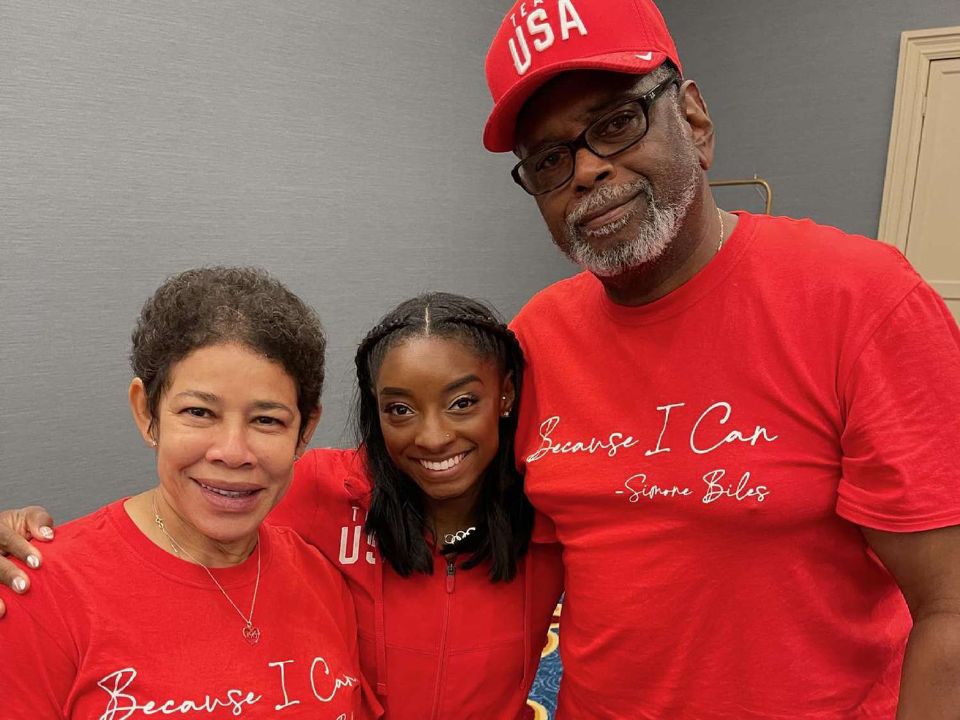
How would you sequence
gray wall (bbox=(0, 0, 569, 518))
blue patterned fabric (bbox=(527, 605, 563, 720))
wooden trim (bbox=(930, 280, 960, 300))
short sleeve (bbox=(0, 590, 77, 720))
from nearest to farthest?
1. short sleeve (bbox=(0, 590, 77, 720))
2. gray wall (bbox=(0, 0, 569, 518))
3. blue patterned fabric (bbox=(527, 605, 563, 720))
4. wooden trim (bbox=(930, 280, 960, 300))

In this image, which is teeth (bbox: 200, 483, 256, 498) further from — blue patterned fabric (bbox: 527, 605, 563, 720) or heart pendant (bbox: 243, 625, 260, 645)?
blue patterned fabric (bbox: 527, 605, 563, 720)

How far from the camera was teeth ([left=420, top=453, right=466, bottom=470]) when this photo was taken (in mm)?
1263

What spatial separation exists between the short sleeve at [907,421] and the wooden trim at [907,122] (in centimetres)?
304

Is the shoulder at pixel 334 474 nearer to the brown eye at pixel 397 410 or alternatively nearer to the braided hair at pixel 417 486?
the braided hair at pixel 417 486

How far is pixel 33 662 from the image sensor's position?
2.73 ft

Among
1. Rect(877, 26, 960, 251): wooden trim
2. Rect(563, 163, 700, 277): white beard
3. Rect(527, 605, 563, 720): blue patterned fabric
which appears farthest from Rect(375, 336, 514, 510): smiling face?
Rect(877, 26, 960, 251): wooden trim

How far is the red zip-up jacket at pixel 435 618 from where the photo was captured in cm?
123

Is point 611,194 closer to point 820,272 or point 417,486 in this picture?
point 820,272

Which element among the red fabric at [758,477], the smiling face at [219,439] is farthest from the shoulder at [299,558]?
the red fabric at [758,477]

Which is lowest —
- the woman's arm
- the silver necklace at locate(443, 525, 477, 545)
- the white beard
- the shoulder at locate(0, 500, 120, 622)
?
the silver necklace at locate(443, 525, 477, 545)

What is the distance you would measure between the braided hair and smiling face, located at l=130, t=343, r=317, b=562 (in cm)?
31

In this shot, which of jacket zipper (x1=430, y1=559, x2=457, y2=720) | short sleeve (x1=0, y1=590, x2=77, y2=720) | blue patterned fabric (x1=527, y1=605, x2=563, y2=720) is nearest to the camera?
short sleeve (x1=0, y1=590, x2=77, y2=720)

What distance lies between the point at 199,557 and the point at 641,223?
2.65 feet

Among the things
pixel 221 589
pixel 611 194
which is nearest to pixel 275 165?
pixel 611 194
